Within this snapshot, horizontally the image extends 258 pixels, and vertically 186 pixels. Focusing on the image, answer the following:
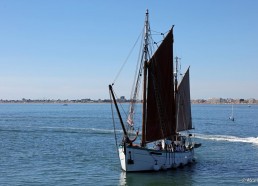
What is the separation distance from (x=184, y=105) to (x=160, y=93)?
→ 47.3 feet

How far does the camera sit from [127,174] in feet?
149

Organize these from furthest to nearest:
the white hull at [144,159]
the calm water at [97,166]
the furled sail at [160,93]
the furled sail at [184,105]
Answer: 1. the furled sail at [184,105]
2. the furled sail at [160,93]
3. the white hull at [144,159]
4. the calm water at [97,166]

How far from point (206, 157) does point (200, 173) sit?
46.3 feet

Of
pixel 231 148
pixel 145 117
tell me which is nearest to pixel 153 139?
pixel 145 117

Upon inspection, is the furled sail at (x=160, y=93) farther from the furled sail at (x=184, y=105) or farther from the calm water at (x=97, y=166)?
the furled sail at (x=184, y=105)

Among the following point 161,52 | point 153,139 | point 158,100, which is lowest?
point 153,139

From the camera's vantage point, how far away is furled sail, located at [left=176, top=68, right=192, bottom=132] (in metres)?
60.6

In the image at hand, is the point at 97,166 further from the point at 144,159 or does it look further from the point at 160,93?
the point at 160,93

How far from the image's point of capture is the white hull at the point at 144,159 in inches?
1769

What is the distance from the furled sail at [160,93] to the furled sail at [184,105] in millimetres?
9262

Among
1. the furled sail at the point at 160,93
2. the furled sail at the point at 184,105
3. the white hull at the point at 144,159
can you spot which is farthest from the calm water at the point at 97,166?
the furled sail at the point at 184,105

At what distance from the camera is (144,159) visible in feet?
151

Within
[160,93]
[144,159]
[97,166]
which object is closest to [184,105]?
[160,93]

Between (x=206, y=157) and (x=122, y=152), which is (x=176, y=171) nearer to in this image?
(x=122, y=152)
